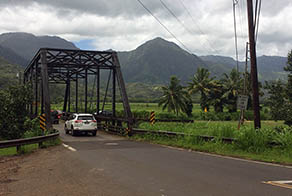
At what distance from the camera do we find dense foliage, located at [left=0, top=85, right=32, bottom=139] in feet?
72.0

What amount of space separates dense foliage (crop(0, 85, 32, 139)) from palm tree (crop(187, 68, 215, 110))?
168 feet

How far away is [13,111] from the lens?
22.3 m

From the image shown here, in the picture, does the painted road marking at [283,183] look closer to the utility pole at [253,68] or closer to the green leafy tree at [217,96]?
the utility pole at [253,68]

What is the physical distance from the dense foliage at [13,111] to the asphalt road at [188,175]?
39.0 ft

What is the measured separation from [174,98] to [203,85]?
10.3 metres

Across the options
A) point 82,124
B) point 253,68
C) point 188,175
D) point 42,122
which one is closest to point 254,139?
point 253,68

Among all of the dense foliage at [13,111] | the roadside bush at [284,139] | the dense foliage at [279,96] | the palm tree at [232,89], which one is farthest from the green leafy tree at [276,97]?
the dense foliage at [13,111]

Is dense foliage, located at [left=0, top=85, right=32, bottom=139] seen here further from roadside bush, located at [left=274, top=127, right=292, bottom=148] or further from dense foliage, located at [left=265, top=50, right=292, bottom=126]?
dense foliage, located at [left=265, top=50, right=292, bottom=126]

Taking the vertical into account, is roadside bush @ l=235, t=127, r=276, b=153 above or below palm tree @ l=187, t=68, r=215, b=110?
below

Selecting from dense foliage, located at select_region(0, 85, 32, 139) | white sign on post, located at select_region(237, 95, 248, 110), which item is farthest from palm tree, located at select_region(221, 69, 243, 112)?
dense foliage, located at select_region(0, 85, 32, 139)

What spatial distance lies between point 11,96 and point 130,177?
55.7 feet

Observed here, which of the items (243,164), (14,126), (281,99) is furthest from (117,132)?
(281,99)

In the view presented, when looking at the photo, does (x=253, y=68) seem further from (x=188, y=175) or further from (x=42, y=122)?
(x=42, y=122)

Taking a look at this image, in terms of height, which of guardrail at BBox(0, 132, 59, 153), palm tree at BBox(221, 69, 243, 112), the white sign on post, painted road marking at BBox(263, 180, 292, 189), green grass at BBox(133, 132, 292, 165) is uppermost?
palm tree at BBox(221, 69, 243, 112)
